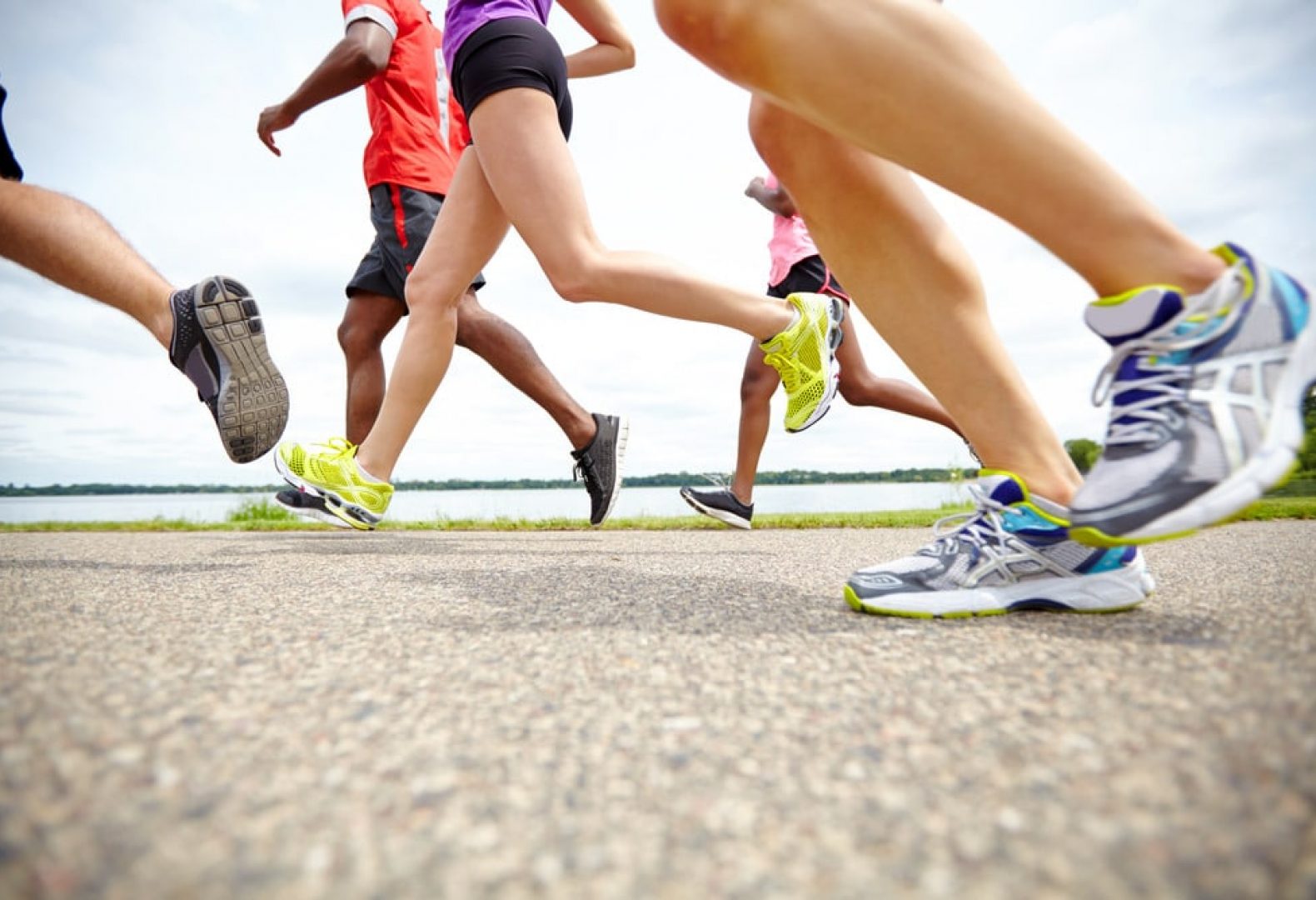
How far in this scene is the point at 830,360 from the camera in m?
2.57

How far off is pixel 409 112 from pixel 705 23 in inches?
117

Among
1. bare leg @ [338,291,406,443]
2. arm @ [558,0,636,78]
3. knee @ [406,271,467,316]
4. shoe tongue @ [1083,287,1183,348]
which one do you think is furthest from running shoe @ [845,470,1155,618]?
bare leg @ [338,291,406,443]

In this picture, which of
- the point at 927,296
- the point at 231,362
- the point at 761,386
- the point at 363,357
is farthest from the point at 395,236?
the point at 927,296

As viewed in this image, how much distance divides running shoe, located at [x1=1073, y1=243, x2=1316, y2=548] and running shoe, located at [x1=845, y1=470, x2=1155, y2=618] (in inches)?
9.5

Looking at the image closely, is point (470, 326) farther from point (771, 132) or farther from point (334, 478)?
point (771, 132)

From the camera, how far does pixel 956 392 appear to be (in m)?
1.50

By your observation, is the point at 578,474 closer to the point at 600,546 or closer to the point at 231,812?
the point at 600,546

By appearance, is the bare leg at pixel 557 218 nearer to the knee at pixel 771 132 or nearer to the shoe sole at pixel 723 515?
the knee at pixel 771 132

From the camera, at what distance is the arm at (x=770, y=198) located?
4.46 meters

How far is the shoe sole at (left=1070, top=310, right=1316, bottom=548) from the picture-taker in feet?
3.42

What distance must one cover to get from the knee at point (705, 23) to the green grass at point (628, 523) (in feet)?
10.1

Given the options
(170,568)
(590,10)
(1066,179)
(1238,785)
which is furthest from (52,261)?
(1238,785)

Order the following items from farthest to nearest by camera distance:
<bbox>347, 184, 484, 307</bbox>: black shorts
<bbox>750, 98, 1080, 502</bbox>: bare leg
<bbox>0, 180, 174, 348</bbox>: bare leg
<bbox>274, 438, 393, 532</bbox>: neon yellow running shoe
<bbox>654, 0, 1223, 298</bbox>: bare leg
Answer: <bbox>347, 184, 484, 307</bbox>: black shorts → <bbox>274, 438, 393, 532</bbox>: neon yellow running shoe → <bbox>0, 180, 174, 348</bbox>: bare leg → <bbox>750, 98, 1080, 502</bbox>: bare leg → <bbox>654, 0, 1223, 298</bbox>: bare leg

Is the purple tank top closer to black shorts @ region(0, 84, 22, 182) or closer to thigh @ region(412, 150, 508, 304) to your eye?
thigh @ region(412, 150, 508, 304)
